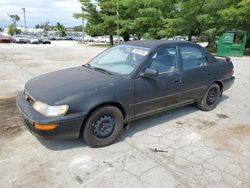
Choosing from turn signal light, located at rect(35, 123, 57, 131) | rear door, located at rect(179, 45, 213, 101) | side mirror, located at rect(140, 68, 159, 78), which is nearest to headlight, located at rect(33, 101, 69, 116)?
turn signal light, located at rect(35, 123, 57, 131)

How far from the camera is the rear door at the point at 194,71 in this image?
4.48m

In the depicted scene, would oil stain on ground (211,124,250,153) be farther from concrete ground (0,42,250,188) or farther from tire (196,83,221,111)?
tire (196,83,221,111)

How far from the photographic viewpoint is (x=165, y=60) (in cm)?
421

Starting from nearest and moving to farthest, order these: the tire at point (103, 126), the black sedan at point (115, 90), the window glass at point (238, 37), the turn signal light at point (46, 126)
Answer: the turn signal light at point (46, 126)
the black sedan at point (115, 90)
the tire at point (103, 126)
the window glass at point (238, 37)

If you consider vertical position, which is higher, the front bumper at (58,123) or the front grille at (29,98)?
the front grille at (29,98)

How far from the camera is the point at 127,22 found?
2592 cm

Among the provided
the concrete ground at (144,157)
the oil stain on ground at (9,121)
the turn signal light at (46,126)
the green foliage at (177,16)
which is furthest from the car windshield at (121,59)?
the green foliage at (177,16)

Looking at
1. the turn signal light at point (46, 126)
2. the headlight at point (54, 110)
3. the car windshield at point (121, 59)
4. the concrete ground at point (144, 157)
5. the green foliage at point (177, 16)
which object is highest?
the green foliage at point (177, 16)

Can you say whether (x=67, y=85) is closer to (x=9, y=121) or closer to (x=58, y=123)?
(x=58, y=123)

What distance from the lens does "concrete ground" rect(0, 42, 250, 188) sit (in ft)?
9.31

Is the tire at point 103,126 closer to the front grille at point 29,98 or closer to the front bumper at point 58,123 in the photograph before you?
the front bumper at point 58,123

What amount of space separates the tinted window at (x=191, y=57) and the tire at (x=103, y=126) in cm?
171

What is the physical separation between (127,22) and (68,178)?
2469 centimetres

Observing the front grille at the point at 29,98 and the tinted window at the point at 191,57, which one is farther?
the tinted window at the point at 191,57
